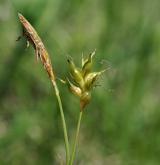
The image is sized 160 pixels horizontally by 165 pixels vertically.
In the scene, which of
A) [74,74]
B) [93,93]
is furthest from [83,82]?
[93,93]

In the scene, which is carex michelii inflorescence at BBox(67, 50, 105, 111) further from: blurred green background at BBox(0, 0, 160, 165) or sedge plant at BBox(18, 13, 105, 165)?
blurred green background at BBox(0, 0, 160, 165)

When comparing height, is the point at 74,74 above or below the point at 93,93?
above

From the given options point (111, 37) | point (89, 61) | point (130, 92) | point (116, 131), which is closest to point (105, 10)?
point (111, 37)

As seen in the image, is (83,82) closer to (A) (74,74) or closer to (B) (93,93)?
(A) (74,74)

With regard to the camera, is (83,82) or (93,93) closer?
(83,82)

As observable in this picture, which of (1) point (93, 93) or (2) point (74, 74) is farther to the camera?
(1) point (93, 93)

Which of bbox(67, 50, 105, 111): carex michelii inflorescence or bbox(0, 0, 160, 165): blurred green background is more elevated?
bbox(67, 50, 105, 111): carex michelii inflorescence

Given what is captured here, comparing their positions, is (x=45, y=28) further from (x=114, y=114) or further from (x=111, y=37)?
(x=114, y=114)

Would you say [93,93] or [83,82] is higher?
[83,82]

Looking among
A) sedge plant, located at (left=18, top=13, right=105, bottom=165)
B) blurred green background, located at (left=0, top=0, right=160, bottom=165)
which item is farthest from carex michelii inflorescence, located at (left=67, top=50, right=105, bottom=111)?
blurred green background, located at (left=0, top=0, right=160, bottom=165)
